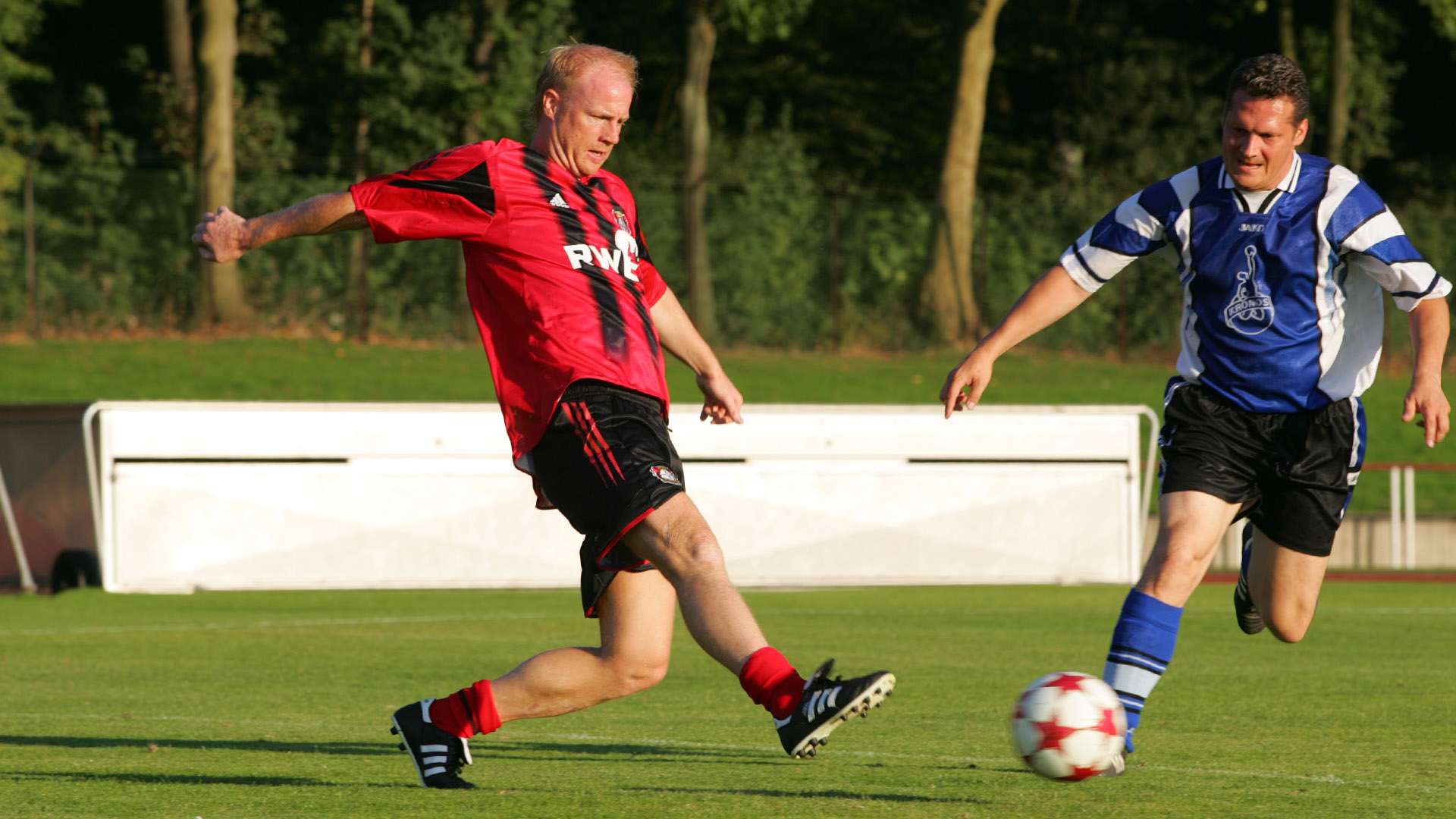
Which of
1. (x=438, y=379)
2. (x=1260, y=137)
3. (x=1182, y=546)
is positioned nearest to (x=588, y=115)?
(x=1260, y=137)

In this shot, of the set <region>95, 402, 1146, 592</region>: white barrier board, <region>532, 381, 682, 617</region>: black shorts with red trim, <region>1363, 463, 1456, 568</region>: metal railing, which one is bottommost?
<region>1363, 463, 1456, 568</region>: metal railing

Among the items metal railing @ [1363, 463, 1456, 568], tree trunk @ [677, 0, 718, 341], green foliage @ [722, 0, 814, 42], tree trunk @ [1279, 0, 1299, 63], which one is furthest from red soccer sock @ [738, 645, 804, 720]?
tree trunk @ [1279, 0, 1299, 63]

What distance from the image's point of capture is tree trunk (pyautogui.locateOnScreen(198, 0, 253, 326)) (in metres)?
28.7

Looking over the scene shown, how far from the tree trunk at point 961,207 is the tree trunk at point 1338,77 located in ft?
24.4

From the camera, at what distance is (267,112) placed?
3366 centimetres

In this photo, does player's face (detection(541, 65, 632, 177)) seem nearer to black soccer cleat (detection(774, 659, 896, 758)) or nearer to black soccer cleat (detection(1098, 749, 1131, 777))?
black soccer cleat (detection(774, 659, 896, 758))

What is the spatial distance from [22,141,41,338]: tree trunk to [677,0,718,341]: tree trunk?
9.33m

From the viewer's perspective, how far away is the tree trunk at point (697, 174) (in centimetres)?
3092

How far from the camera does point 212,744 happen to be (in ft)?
23.6

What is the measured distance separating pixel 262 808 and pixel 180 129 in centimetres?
2822

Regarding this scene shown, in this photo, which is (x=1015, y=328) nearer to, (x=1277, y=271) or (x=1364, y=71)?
(x=1277, y=271)

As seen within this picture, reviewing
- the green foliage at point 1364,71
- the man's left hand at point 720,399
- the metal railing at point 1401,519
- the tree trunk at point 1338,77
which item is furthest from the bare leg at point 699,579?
the green foliage at point 1364,71

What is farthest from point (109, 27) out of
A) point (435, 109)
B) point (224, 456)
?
point (224, 456)

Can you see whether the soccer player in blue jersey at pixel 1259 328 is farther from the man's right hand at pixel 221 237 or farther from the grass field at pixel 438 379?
the grass field at pixel 438 379
